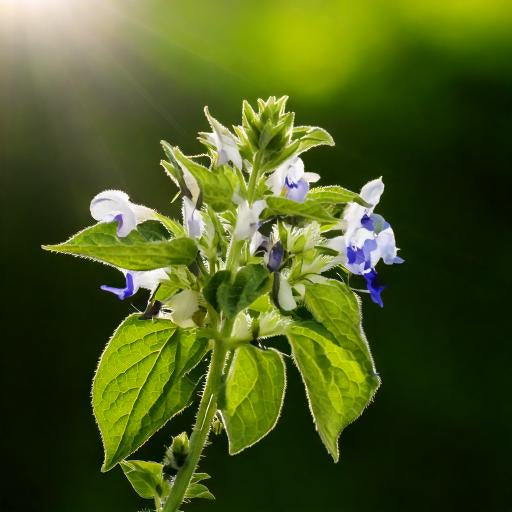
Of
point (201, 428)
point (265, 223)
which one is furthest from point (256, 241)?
point (201, 428)

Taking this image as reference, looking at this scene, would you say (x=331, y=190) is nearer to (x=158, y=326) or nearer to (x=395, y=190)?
(x=158, y=326)

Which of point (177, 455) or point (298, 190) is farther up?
point (298, 190)

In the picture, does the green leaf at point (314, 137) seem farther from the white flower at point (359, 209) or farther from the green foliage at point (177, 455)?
the green foliage at point (177, 455)

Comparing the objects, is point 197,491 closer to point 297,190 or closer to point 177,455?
point 177,455

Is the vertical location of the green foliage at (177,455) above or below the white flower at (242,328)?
below

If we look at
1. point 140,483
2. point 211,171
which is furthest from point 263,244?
point 140,483

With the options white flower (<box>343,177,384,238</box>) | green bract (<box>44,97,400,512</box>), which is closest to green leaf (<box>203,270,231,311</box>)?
green bract (<box>44,97,400,512</box>)

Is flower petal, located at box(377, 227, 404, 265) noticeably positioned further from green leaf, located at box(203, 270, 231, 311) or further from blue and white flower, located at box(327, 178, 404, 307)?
green leaf, located at box(203, 270, 231, 311)

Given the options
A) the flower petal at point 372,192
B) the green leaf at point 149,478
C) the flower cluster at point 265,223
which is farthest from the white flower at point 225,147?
the green leaf at point 149,478
